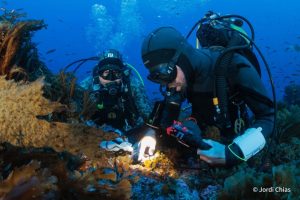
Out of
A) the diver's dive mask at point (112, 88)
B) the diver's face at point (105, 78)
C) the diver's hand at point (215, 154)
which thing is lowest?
the diver's hand at point (215, 154)

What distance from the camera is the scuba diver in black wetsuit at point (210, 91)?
3.38 m

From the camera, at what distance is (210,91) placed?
414 centimetres

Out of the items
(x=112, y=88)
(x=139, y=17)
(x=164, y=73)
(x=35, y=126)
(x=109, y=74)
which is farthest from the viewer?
(x=139, y=17)

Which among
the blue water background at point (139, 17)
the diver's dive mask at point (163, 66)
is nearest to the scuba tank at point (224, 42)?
the diver's dive mask at point (163, 66)

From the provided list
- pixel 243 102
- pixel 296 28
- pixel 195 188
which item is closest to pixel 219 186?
pixel 195 188

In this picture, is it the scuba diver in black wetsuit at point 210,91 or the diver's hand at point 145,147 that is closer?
the scuba diver in black wetsuit at point 210,91

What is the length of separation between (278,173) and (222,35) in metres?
2.25

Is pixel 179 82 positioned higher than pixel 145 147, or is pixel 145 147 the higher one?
pixel 179 82

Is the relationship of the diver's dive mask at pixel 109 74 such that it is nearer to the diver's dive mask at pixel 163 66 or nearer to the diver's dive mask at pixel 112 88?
the diver's dive mask at pixel 112 88

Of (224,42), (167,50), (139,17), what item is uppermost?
(139,17)

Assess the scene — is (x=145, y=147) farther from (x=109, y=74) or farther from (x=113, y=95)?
(x=109, y=74)

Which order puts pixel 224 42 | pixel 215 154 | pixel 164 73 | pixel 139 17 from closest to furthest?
1. pixel 215 154
2. pixel 164 73
3. pixel 224 42
4. pixel 139 17

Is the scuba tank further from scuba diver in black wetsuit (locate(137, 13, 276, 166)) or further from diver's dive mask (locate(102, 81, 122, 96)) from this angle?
diver's dive mask (locate(102, 81, 122, 96))

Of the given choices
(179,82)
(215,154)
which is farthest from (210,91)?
(215,154)
